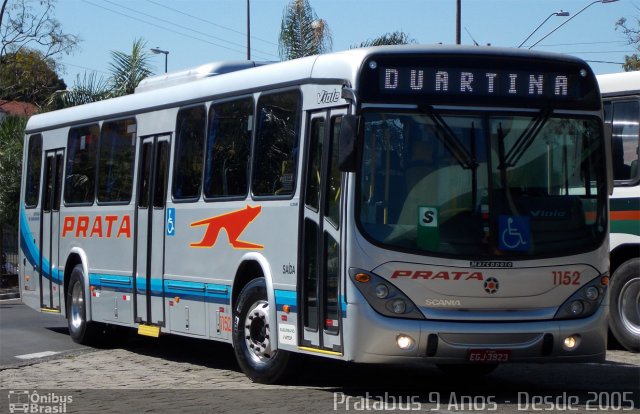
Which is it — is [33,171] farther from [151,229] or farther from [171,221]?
[171,221]

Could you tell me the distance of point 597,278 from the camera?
1059cm

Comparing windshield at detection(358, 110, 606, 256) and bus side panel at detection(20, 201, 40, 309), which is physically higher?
windshield at detection(358, 110, 606, 256)

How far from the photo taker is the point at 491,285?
399 inches

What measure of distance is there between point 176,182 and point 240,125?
1.69 m

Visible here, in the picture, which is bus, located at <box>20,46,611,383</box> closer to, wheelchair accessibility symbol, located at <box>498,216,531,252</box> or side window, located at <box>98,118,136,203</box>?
wheelchair accessibility symbol, located at <box>498,216,531,252</box>

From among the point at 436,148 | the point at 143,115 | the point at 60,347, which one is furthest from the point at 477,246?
the point at 60,347

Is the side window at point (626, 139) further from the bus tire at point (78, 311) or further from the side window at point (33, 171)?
the side window at point (33, 171)

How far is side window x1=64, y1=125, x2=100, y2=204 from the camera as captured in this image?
53.8 feet

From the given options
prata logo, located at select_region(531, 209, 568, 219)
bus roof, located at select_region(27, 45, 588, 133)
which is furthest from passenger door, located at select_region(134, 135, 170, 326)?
prata logo, located at select_region(531, 209, 568, 219)

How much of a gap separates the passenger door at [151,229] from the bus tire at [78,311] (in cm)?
177

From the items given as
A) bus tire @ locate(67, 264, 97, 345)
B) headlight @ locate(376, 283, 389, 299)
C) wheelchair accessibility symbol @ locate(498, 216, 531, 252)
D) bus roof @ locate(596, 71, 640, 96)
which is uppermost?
bus roof @ locate(596, 71, 640, 96)

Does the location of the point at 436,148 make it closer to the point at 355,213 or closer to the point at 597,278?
the point at 355,213

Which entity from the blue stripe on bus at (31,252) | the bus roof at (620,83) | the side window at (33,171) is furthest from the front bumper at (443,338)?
the side window at (33,171)

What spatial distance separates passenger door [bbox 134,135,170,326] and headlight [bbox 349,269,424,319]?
4669 mm
